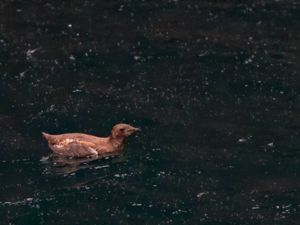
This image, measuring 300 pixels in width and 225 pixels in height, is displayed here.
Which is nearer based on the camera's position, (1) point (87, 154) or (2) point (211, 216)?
(2) point (211, 216)

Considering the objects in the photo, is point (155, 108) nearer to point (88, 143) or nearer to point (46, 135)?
point (88, 143)

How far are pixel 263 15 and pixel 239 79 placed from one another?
15.1 feet

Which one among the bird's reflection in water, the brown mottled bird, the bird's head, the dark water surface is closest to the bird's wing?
the brown mottled bird

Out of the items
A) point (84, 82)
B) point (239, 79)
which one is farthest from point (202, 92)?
point (84, 82)

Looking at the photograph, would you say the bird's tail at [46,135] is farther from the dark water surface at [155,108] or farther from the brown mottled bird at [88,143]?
the dark water surface at [155,108]

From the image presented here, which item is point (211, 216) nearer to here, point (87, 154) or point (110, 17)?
point (87, 154)

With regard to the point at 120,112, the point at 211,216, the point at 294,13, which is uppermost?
the point at 294,13

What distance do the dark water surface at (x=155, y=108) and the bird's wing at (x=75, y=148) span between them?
0.76 feet

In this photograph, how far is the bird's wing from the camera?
16.7 metres

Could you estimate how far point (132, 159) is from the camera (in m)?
16.5

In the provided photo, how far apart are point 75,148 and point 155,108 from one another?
2.37 m

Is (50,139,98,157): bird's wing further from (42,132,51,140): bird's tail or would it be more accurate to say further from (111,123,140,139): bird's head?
(111,123,140,139): bird's head

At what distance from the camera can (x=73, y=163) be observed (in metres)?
16.9

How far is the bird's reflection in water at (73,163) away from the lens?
16358mm
